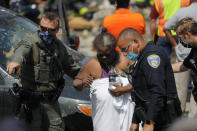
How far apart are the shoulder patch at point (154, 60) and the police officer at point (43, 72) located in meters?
1.26

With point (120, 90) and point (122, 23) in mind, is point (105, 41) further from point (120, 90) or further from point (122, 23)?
point (122, 23)

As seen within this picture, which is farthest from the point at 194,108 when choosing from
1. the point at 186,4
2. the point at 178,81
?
the point at 186,4

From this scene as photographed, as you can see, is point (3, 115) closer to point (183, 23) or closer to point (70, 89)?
point (70, 89)

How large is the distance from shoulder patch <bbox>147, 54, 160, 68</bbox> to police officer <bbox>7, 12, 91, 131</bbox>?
126cm

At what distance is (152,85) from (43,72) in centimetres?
139

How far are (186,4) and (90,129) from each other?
2737 mm

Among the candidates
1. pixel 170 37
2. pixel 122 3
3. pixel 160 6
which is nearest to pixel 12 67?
pixel 122 3

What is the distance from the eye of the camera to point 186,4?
6.28m

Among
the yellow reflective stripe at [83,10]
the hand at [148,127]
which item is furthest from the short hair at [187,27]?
the yellow reflective stripe at [83,10]

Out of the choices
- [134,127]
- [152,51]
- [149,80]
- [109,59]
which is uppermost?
[152,51]

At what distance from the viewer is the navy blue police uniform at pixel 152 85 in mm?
3561

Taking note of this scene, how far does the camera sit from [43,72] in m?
4.43

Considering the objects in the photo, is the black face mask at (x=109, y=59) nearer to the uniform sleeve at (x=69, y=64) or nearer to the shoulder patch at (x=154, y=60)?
the shoulder patch at (x=154, y=60)

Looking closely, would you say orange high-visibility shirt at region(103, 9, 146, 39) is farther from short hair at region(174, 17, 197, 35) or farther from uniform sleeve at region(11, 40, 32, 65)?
short hair at region(174, 17, 197, 35)
